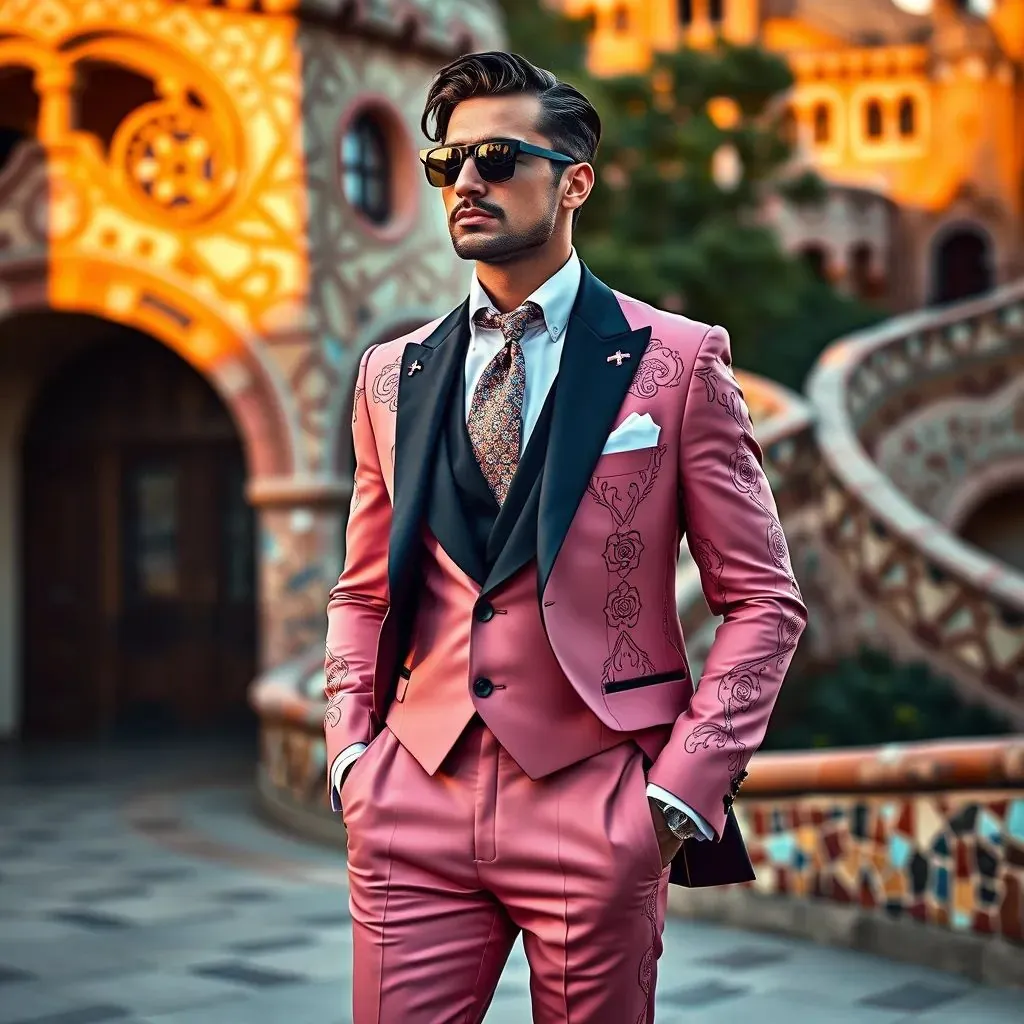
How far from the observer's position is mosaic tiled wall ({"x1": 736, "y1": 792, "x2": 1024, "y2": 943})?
554cm

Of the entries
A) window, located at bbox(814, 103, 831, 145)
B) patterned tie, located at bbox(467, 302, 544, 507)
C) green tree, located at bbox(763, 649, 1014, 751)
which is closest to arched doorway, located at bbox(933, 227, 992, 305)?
window, located at bbox(814, 103, 831, 145)

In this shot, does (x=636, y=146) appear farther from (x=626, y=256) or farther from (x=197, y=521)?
(x=197, y=521)

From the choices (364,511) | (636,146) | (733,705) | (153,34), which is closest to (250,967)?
(364,511)

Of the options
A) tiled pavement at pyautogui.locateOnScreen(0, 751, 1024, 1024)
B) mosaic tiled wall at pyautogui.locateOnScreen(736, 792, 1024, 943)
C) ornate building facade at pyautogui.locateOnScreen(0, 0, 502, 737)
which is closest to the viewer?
tiled pavement at pyautogui.locateOnScreen(0, 751, 1024, 1024)

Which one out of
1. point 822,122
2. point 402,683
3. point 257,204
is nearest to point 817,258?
point 822,122

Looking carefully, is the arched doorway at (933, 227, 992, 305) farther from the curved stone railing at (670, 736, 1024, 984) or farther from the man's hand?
the man's hand

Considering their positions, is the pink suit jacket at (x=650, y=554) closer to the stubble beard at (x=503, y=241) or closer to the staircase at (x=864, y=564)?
the stubble beard at (x=503, y=241)

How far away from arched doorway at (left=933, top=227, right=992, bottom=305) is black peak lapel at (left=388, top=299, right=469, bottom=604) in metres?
43.0

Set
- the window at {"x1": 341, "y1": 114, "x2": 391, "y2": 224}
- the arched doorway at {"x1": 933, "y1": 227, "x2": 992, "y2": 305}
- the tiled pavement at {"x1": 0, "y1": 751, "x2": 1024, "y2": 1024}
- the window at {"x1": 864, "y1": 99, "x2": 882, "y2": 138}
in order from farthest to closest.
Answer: the window at {"x1": 864, "y1": 99, "x2": 882, "y2": 138}
the arched doorway at {"x1": 933, "y1": 227, "x2": 992, "y2": 305}
the window at {"x1": 341, "y1": 114, "x2": 391, "y2": 224}
the tiled pavement at {"x1": 0, "y1": 751, "x2": 1024, "y2": 1024}

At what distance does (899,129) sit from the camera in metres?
45.7

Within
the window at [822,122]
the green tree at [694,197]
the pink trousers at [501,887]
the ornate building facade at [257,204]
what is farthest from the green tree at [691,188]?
the pink trousers at [501,887]

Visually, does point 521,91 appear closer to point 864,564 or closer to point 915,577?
point 915,577

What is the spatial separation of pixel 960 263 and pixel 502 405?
43.8m

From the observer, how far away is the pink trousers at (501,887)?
251 cm
